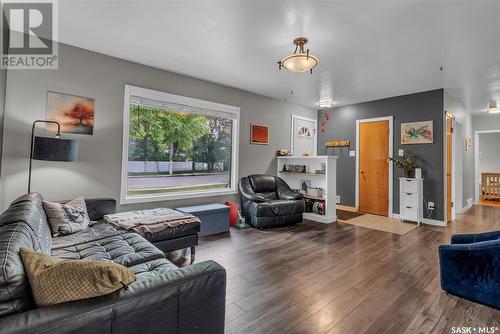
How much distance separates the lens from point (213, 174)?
4.85 metres

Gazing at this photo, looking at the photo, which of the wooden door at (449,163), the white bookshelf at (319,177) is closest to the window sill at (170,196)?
the white bookshelf at (319,177)

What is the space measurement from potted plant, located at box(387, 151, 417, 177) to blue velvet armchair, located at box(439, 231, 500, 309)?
2783 millimetres

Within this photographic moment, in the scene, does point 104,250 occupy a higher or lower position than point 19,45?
lower

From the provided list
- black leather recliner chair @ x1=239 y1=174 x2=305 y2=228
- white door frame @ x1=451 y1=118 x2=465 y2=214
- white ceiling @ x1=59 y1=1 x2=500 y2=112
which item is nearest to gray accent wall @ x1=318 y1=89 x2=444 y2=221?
white ceiling @ x1=59 y1=1 x2=500 y2=112

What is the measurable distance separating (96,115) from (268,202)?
118 inches

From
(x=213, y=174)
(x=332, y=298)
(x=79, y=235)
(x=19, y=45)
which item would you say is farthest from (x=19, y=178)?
(x=332, y=298)

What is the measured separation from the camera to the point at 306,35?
286cm

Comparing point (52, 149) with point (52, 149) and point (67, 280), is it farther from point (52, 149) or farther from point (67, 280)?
point (67, 280)

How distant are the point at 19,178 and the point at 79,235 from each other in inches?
51.9

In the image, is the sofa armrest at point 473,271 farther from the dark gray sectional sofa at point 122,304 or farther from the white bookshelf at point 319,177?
the white bookshelf at point 319,177

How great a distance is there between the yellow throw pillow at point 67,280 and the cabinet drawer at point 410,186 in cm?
523

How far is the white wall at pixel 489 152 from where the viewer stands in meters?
8.33

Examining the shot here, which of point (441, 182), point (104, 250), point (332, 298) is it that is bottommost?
point (332, 298)

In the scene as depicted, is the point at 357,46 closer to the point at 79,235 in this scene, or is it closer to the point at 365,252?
the point at 365,252
